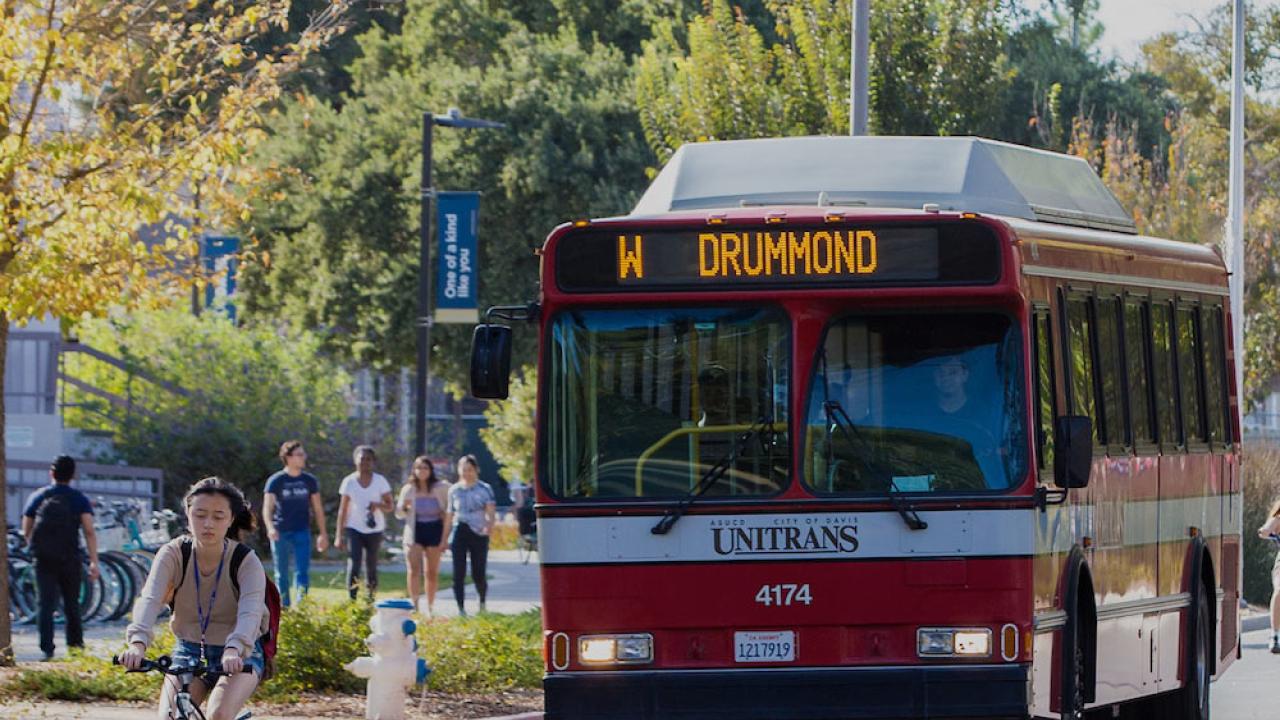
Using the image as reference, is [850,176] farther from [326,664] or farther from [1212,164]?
[1212,164]

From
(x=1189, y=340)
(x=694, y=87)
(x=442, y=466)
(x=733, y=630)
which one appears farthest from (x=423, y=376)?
(x=442, y=466)

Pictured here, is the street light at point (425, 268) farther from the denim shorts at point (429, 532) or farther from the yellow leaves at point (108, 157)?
the yellow leaves at point (108, 157)

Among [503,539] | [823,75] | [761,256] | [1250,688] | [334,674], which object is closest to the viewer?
[761,256]

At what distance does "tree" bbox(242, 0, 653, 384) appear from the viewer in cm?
4681

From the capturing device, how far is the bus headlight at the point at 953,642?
36.0ft

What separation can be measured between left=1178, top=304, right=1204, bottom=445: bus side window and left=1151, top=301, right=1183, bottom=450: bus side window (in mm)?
212

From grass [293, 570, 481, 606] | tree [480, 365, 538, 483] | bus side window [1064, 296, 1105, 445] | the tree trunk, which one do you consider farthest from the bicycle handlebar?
tree [480, 365, 538, 483]

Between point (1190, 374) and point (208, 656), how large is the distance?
7367mm

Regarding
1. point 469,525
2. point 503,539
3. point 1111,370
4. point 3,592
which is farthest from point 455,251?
point 1111,370

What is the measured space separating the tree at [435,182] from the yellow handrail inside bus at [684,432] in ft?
112

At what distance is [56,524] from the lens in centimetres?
2056

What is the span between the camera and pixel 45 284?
17422mm

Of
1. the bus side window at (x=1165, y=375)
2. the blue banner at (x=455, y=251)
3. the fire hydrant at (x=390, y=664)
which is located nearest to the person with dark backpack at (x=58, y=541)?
the fire hydrant at (x=390, y=664)

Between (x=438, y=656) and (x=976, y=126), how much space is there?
16007 mm
